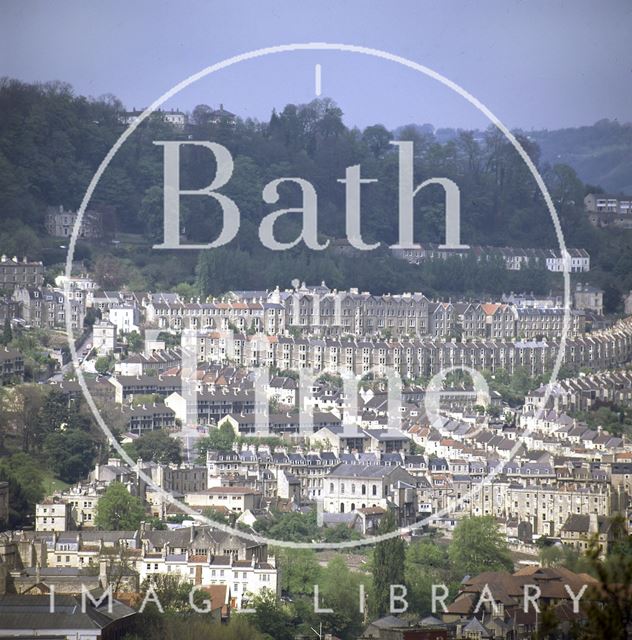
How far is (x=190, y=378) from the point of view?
4366cm

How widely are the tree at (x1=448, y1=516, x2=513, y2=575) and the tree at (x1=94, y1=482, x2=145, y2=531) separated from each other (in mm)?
3804

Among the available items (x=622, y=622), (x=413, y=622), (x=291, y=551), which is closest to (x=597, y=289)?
(x=291, y=551)

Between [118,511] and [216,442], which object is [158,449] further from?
[118,511]

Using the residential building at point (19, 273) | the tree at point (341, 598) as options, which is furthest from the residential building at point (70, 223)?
the tree at point (341, 598)

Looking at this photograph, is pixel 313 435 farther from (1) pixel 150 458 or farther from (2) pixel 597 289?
(2) pixel 597 289

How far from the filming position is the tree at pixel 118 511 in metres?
33.5

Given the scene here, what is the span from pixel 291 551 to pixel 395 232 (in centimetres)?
2676

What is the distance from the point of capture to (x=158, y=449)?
38.5 metres

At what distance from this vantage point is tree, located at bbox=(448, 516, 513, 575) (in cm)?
3194

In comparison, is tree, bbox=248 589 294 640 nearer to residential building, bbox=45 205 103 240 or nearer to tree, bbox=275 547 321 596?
tree, bbox=275 547 321 596

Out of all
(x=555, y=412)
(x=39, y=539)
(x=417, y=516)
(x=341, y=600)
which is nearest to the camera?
(x=341, y=600)

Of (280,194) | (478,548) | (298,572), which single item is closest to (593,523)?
(478,548)

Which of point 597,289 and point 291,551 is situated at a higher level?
point 597,289

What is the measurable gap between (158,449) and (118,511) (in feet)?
15.1
